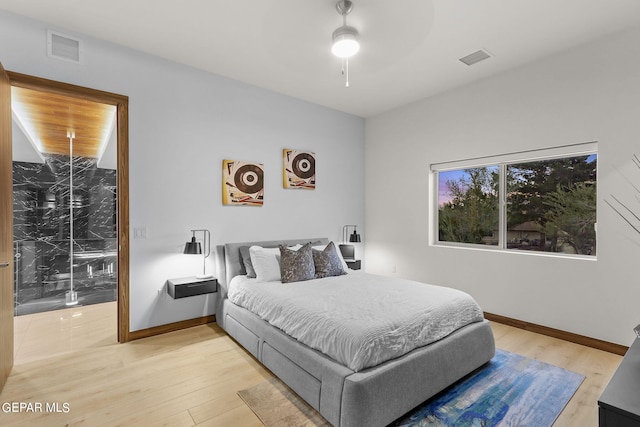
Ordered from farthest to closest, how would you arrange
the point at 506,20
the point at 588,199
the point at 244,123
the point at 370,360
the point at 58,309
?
the point at 58,309 < the point at 244,123 < the point at 588,199 < the point at 506,20 < the point at 370,360

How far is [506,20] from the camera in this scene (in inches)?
101

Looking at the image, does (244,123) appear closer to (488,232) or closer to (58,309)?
(488,232)

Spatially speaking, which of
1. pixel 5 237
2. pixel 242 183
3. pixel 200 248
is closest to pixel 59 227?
pixel 5 237

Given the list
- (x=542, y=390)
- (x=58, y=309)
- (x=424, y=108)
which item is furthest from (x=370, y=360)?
(x=58, y=309)

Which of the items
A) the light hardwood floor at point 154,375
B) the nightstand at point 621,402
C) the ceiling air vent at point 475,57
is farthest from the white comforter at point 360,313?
the ceiling air vent at point 475,57

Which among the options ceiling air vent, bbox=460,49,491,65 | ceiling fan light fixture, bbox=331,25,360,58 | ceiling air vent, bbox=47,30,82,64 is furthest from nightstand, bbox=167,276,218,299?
ceiling air vent, bbox=460,49,491,65

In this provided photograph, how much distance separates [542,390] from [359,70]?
11.0ft

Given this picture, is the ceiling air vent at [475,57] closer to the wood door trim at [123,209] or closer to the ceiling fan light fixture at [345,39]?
the ceiling fan light fixture at [345,39]

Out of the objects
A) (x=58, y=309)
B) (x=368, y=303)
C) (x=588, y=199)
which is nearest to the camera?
(x=368, y=303)

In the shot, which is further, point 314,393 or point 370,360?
point 314,393

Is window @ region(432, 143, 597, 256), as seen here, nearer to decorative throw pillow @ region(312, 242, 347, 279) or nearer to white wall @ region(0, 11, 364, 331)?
decorative throw pillow @ region(312, 242, 347, 279)

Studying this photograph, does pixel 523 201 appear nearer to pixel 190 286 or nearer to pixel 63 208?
pixel 190 286

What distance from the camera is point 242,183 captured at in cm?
379

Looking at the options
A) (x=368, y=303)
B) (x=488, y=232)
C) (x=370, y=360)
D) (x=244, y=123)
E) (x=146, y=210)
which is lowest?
(x=370, y=360)
